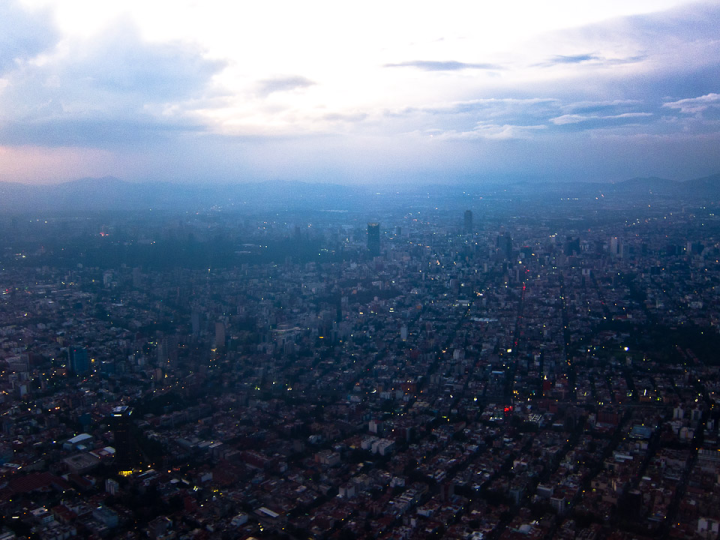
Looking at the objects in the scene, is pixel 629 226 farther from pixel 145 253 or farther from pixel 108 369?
pixel 108 369

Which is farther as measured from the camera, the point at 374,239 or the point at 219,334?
the point at 374,239

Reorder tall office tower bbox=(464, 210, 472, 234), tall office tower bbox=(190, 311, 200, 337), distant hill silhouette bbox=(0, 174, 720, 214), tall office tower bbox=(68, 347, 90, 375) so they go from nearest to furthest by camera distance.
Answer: tall office tower bbox=(68, 347, 90, 375), tall office tower bbox=(190, 311, 200, 337), distant hill silhouette bbox=(0, 174, 720, 214), tall office tower bbox=(464, 210, 472, 234)

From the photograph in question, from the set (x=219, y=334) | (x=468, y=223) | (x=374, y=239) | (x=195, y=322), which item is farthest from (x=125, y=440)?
(x=468, y=223)

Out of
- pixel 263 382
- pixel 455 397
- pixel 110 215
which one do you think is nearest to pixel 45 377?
pixel 263 382

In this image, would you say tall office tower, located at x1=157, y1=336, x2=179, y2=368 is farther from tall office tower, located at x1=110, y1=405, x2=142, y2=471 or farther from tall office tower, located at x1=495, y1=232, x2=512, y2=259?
tall office tower, located at x1=495, y1=232, x2=512, y2=259

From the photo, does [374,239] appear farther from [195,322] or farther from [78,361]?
[78,361]

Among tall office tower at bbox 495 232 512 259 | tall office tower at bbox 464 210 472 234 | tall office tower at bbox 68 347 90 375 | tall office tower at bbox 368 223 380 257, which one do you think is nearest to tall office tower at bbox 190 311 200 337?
tall office tower at bbox 68 347 90 375

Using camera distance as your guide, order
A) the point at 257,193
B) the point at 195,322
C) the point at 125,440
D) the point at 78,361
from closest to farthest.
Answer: the point at 125,440 < the point at 78,361 < the point at 195,322 < the point at 257,193
